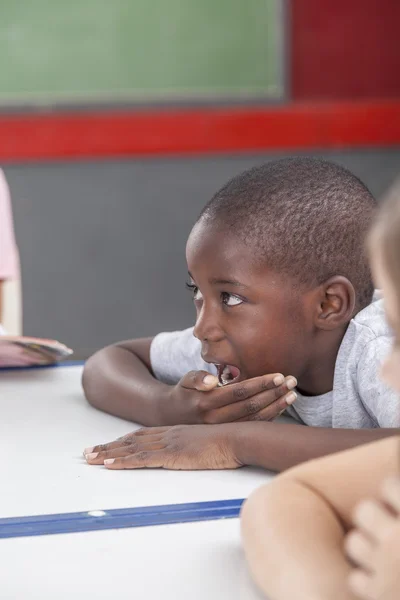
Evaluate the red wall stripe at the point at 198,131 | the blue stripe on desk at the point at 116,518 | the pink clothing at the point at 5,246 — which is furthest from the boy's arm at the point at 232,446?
the red wall stripe at the point at 198,131

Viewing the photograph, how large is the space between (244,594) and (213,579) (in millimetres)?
29

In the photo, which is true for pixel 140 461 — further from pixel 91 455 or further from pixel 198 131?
pixel 198 131

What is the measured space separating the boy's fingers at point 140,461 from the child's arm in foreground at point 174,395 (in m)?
0.12

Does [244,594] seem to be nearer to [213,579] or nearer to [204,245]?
[213,579]

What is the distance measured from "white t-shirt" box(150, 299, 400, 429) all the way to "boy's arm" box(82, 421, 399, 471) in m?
0.09

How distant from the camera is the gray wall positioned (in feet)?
10.5

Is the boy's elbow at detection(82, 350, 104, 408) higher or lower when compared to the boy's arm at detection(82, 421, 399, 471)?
→ lower

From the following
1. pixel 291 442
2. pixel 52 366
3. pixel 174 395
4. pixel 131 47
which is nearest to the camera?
pixel 291 442

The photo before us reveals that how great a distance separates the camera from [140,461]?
2.90ft

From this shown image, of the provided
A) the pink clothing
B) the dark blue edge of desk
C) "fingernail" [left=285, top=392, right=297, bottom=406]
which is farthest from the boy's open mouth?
the pink clothing

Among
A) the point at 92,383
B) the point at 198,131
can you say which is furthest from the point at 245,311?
the point at 198,131

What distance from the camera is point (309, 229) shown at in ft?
3.41

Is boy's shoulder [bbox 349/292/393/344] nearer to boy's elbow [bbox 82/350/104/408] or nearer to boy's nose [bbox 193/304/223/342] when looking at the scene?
boy's nose [bbox 193/304/223/342]

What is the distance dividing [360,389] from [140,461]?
0.80 ft
